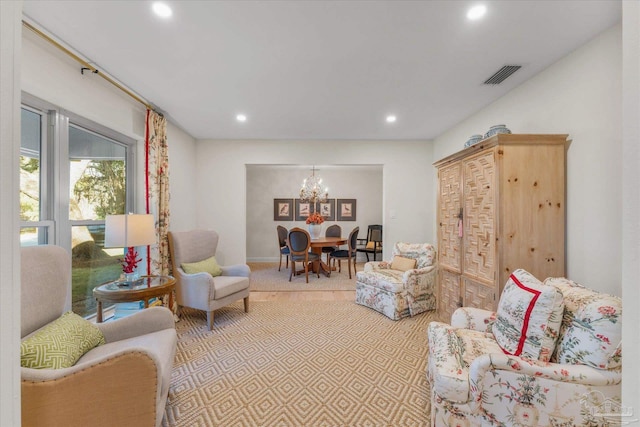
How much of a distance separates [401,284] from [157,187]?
3159mm

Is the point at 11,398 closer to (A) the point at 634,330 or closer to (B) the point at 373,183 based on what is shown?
(A) the point at 634,330

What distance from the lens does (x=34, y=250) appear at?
4.92 ft

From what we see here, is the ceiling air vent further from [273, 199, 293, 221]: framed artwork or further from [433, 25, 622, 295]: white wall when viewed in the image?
[273, 199, 293, 221]: framed artwork

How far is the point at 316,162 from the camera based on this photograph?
4.63 meters

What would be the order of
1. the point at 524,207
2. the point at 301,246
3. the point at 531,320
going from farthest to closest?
the point at 301,246, the point at 524,207, the point at 531,320

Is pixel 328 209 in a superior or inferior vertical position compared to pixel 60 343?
superior

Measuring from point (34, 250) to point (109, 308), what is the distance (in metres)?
1.71

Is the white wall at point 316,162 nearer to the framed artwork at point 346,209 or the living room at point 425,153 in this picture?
the living room at point 425,153

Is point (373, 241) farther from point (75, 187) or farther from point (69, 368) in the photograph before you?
point (69, 368)

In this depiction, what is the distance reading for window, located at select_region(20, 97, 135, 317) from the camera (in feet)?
6.72

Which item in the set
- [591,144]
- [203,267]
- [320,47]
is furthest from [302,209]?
[591,144]

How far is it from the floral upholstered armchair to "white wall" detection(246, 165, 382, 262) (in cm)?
541

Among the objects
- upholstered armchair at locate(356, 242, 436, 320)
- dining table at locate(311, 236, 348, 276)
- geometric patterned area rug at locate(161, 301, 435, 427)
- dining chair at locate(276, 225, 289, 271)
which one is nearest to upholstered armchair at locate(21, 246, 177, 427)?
geometric patterned area rug at locate(161, 301, 435, 427)

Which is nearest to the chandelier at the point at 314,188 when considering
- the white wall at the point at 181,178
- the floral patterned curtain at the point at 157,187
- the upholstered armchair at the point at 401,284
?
the white wall at the point at 181,178
